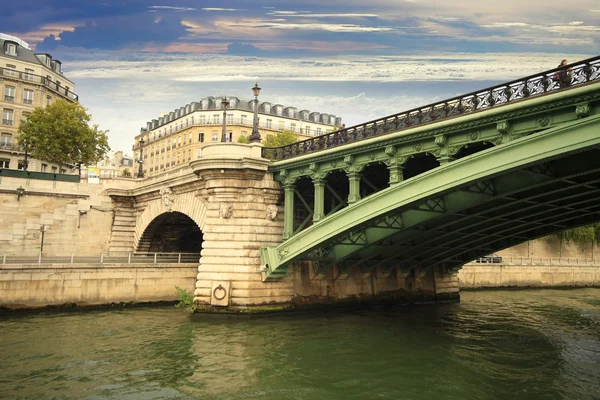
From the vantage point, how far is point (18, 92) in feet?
185

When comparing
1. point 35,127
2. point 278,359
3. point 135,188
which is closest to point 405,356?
point 278,359

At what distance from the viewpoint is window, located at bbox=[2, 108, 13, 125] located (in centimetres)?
5581

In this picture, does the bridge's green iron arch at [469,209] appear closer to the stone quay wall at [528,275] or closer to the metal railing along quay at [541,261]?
the stone quay wall at [528,275]

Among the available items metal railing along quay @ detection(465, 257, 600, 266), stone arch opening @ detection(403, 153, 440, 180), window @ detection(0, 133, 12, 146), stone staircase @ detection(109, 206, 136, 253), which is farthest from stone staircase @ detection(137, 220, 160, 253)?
metal railing along quay @ detection(465, 257, 600, 266)

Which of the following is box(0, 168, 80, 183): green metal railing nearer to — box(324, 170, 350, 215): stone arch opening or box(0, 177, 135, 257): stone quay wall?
box(0, 177, 135, 257): stone quay wall

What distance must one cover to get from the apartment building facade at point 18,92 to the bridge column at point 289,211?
1469 inches

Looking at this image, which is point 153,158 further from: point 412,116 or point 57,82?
point 412,116

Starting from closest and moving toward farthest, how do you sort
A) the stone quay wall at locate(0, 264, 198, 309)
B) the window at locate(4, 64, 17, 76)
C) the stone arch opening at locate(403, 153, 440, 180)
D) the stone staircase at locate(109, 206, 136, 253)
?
the stone arch opening at locate(403, 153, 440, 180), the stone quay wall at locate(0, 264, 198, 309), the stone staircase at locate(109, 206, 136, 253), the window at locate(4, 64, 17, 76)

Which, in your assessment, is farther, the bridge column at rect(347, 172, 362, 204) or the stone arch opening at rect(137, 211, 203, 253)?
the stone arch opening at rect(137, 211, 203, 253)

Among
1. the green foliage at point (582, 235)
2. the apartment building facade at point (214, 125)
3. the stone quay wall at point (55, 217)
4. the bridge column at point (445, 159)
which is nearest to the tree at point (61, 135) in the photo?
the stone quay wall at point (55, 217)

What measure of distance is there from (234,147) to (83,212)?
1855 centimetres

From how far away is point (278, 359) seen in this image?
17578mm

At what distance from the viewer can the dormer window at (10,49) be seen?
57.7 metres

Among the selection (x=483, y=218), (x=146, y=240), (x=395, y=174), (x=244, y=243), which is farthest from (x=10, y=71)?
(x=483, y=218)
